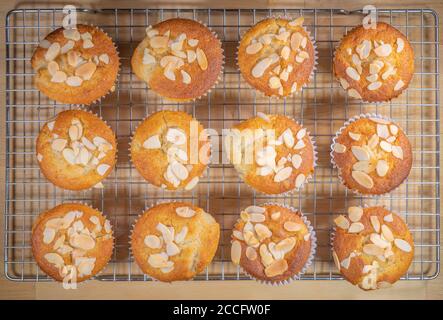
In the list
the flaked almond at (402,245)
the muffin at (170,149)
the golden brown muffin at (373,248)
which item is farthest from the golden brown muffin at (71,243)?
the flaked almond at (402,245)

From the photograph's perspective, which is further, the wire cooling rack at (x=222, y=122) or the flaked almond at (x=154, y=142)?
the wire cooling rack at (x=222, y=122)

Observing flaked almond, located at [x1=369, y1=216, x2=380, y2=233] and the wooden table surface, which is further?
the wooden table surface

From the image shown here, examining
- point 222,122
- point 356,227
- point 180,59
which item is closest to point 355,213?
point 356,227

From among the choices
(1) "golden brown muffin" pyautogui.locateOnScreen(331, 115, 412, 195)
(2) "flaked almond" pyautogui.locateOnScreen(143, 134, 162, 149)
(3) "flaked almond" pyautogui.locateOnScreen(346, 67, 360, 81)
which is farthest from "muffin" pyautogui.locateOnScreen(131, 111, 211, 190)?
(3) "flaked almond" pyautogui.locateOnScreen(346, 67, 360, 81)

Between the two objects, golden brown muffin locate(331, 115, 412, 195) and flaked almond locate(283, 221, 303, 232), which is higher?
golden brown muffin locate(331, 115, 412, 195)

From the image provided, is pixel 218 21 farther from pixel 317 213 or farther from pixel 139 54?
pixel 317 213

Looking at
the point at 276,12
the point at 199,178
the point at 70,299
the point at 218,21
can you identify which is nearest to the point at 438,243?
the point at 199,178

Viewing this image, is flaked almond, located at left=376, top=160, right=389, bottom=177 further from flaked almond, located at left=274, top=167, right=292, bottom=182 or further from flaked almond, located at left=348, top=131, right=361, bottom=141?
flaked almond, located at left=274, top=167, right=292, bottom=182

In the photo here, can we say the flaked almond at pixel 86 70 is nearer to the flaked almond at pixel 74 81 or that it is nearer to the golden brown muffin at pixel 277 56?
the flaked almond at pixel 74 81

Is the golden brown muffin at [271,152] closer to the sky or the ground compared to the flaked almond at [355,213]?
closer to the sky
